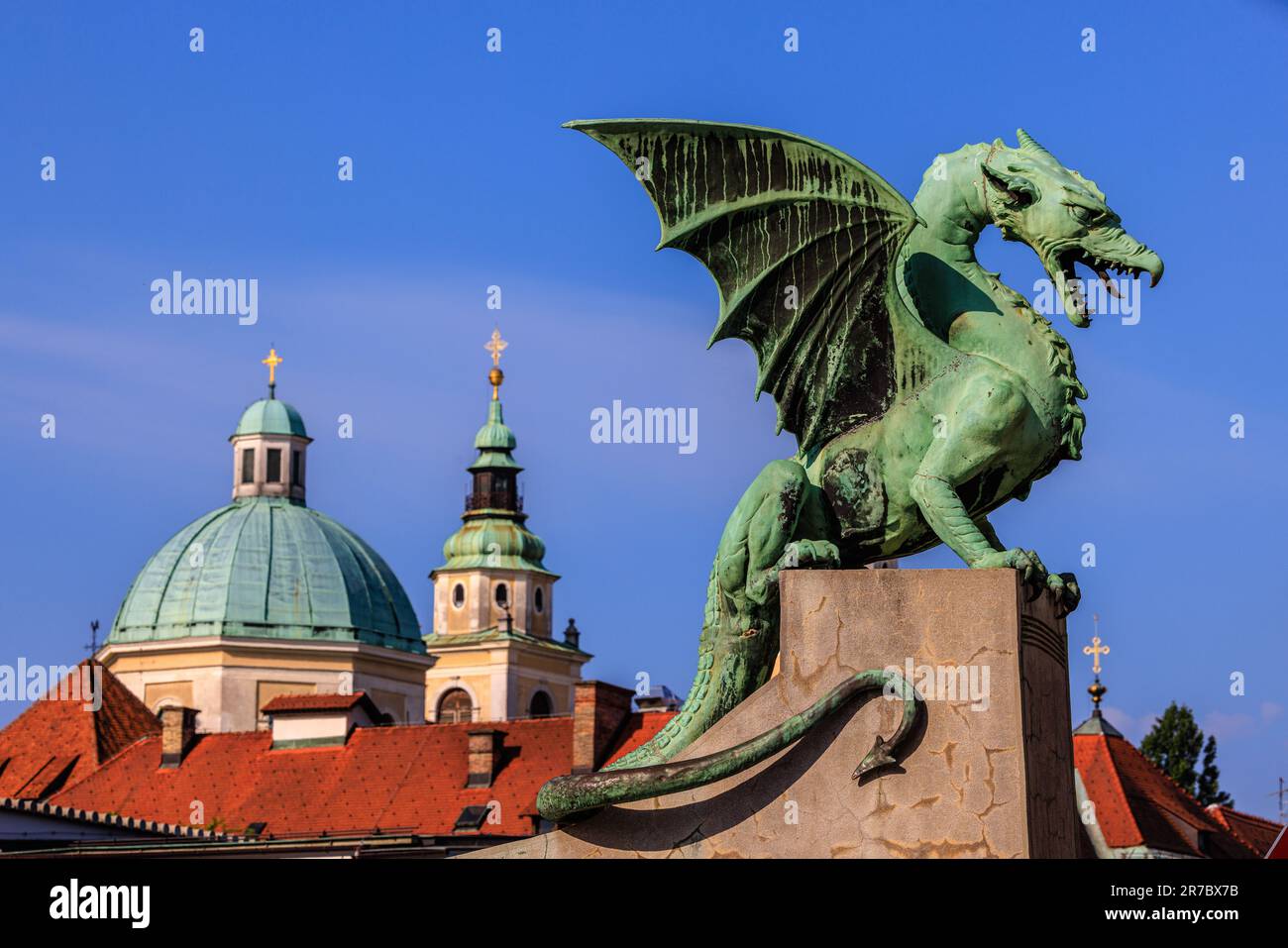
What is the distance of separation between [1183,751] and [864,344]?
60776 millimetres

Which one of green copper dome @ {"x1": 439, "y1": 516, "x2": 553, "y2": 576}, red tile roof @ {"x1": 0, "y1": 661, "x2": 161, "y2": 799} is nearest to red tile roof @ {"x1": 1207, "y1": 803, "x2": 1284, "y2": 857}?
red tile roof @ {"x1": 0, "y1": 661, "x2": 161, "y2": 799}

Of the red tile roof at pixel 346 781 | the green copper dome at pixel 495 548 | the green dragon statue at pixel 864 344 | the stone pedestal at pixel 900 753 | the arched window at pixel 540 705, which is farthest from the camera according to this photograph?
the green copper dome at pixel 495 548

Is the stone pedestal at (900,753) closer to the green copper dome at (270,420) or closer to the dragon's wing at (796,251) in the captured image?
the dragon's wing at (796,251)

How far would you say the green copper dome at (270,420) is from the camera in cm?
9156

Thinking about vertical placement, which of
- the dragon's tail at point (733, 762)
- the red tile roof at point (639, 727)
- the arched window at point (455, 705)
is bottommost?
the dragon's tail at point (733, 762)

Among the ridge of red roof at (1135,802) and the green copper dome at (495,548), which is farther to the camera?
the green copper dome at (495,548)

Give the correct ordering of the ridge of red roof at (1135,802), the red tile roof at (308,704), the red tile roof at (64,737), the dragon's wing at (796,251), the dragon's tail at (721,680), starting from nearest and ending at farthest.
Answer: the dragon's tail at (721,680)
the dragon's wing at (796,251)
the ridge of red roof at (1135,802)
the red tile roof at (308,704)
the red tile roof at (64,737)

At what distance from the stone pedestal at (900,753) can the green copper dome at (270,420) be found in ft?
266

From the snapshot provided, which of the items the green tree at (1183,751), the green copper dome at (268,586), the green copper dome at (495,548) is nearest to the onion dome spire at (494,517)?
the green copper dome at (495,548)

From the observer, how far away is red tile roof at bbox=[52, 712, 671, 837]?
186 ft

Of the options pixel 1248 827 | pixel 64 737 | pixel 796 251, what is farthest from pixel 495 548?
pixel 796 251
